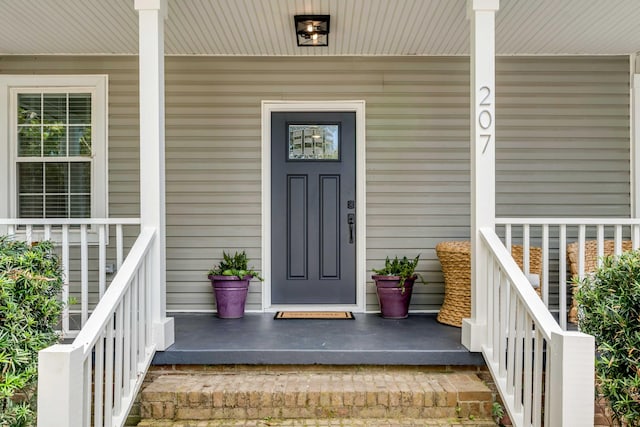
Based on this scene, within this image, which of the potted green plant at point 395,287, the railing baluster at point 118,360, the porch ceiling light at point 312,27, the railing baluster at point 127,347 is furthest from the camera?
the potted green plant at point 395,287

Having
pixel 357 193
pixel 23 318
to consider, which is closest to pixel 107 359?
pixel 23 318

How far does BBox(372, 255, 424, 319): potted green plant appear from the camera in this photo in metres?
4.05

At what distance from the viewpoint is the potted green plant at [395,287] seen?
13.3 ft

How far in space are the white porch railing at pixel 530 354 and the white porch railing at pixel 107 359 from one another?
193 cm

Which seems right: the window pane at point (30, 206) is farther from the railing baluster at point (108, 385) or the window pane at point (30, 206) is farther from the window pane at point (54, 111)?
the railing baluster at point (108, 385)

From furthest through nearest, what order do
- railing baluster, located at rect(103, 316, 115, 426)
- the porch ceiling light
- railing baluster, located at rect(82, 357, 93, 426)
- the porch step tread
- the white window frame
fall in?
1. the white window frame
2. the porch ceiling light
3. the porch step tread
4. railing baluster, located at rect(103, 316, 115, 426)
5. railing baluster, located at rect(82, 357, 93, 426)

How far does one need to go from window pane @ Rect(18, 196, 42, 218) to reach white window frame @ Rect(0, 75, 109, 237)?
0.04m

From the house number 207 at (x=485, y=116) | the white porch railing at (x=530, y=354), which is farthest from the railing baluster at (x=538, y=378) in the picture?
the house number 207 at (x=485, y=116)

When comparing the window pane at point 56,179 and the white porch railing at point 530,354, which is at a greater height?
the window pane at point 56,179

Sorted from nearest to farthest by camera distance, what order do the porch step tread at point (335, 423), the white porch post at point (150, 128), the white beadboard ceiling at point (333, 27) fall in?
the porch step tread at point (335, 423) < the white porch post at point (150, 128) < the white beadboard ceiling at point (333, 27)

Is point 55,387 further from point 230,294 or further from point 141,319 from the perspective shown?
point 230,294

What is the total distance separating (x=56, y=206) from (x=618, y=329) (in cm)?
436

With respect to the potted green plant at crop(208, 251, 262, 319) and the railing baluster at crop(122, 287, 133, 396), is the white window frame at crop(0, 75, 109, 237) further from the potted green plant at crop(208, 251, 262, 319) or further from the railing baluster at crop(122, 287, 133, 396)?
the railing baluster at crop(122, 287, 133, 396)

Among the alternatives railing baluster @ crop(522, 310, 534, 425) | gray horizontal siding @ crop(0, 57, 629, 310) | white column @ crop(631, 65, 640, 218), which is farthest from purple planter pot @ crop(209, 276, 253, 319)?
white column @ crop(631, 65, 640, 218)
